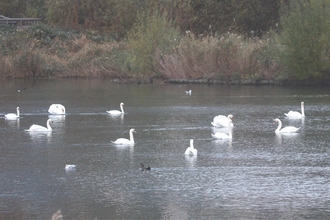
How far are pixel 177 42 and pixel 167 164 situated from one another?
93.7 feet

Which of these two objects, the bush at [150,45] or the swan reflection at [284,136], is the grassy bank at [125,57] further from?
the swan reflection at [284,136]

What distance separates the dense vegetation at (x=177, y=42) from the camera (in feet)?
127

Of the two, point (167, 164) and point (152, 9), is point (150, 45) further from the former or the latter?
point (167, 164)

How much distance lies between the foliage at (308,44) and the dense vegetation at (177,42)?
53 mm

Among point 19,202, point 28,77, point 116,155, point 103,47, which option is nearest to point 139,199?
point 19,202

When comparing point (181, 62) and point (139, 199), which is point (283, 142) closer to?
point (139, 199)

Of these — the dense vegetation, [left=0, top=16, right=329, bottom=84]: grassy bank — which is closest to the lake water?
the dense vegetation

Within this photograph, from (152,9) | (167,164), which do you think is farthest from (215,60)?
(167,164)

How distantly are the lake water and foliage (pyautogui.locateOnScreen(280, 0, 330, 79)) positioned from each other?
8834 mm

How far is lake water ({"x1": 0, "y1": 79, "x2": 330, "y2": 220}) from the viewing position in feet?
42.3

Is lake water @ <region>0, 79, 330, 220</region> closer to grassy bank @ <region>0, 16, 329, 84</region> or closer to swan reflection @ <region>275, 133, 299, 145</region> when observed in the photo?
swan reflection @ <region>275, 133, 299, 145</region>

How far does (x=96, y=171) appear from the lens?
52.5 ft

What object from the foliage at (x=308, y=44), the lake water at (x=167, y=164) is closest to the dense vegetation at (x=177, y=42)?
the foliage at (x=308, y=44)

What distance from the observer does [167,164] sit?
16.6 meters
